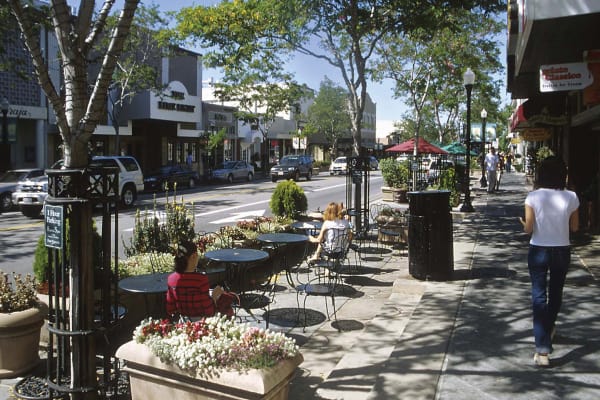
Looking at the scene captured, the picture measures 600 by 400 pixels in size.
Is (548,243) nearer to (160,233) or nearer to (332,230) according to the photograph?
(332,230)

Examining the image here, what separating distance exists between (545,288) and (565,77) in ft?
18.3

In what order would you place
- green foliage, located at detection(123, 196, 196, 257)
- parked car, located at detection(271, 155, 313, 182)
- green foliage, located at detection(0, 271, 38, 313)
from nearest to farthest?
1. green foliage, located at detection(0, 271, 38, 313)
2. green foliage, located at detection(123, 196, 196, 257)
3. parked car, located at detection(271, 155, 313, 182)

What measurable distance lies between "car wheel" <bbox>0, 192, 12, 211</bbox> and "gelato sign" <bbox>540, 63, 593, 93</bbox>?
1721cm

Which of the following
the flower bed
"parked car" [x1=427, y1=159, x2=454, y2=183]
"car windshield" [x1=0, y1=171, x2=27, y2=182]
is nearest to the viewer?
the flower bed

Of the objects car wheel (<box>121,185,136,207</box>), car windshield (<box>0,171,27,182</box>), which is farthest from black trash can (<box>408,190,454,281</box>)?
car windshield (<box>0,171,27,182</box>)

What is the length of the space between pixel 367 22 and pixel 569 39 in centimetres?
655

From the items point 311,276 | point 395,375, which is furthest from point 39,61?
point 311,276

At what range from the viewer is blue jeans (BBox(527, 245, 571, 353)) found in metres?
4.85

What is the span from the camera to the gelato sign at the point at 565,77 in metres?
9.12

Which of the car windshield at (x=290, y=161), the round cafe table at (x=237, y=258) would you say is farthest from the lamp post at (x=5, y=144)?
the round cafe table at (x=237, y=258)

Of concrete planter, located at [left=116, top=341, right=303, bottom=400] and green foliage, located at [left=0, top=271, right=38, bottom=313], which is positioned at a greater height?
green foliage, located at [left=0, top=271, right=38, bottom=313]

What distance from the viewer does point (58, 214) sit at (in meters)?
4.10

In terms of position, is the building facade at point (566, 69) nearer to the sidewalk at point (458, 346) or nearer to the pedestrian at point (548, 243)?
the pedestrian at point (548, 243)

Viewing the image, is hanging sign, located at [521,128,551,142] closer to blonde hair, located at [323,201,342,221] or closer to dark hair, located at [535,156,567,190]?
blonde hair, located at [323,201,342,221]
